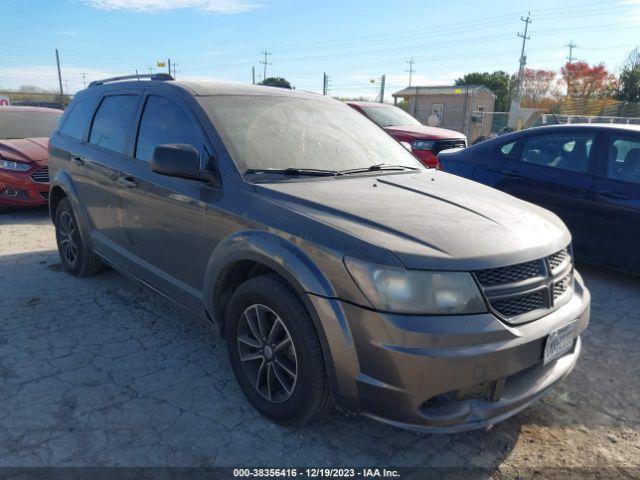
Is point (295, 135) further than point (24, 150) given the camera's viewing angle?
No

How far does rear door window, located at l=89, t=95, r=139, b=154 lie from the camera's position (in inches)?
156

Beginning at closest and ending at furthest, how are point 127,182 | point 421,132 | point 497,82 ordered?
point 127,182
point 421,132
point 497,82

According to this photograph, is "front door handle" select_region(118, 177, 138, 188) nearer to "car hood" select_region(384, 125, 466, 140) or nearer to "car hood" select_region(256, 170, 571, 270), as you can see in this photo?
"car hood" select_region(256, 170, 571, 270)

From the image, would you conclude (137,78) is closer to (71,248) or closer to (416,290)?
(71,248)

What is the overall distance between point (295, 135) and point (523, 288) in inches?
68.8

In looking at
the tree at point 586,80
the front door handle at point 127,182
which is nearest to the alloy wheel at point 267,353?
the front door handle at point 127,182

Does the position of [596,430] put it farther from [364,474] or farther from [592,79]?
[592,79]

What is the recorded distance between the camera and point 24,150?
7535 millimetres

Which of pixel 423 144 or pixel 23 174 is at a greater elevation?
pixel 423 144

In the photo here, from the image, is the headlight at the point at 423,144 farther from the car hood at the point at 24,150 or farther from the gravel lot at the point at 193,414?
the car hood at the point at 24,150

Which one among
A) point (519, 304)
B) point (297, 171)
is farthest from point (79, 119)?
point (519, 304)

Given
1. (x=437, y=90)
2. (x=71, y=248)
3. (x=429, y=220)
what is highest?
(x=437, y=90)

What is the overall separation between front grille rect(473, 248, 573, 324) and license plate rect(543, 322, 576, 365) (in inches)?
4.6

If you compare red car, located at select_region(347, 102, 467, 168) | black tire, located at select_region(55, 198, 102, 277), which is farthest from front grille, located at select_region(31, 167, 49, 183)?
red car, located at select_region(347, 102, 467, 168)
